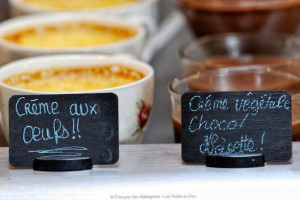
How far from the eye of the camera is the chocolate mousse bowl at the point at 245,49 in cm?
123

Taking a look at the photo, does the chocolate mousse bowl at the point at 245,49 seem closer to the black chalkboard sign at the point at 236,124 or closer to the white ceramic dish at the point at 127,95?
the white ceramic dish at the point at 127,95

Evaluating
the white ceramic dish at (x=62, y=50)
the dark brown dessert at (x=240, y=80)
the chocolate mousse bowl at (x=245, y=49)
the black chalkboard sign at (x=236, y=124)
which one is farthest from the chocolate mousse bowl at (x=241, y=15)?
the black chalkboard sign at (x=236, y=124)

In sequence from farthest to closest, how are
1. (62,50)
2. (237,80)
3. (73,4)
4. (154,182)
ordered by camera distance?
1. (73,4)
2. (62,50)
3. (237,80)
4. (154,182)

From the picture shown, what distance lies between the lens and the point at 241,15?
1.24 metres

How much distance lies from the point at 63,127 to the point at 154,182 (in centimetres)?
14

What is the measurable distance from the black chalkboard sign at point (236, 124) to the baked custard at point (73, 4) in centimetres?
84

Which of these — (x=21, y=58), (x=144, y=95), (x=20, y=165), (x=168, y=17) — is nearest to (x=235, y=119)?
(x=144, y=95)

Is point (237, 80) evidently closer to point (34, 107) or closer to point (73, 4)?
point (34, 107)

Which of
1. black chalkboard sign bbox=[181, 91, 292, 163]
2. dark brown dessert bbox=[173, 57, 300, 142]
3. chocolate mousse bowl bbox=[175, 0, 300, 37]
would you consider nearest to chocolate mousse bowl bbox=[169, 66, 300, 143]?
dark brown dessert bbox=[173, 57, 300, 142]

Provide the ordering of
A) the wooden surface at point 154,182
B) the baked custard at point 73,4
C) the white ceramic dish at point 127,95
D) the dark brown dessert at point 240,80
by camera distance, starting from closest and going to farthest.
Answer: the wooden surface at point 154,182 < the white ceramic dish at point 127,95 < the dark brown dessert at point 240,80 < the baked custard at point 73,4

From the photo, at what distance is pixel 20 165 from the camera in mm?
750

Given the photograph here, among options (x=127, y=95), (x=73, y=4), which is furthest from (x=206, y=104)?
(x=73, y=4)

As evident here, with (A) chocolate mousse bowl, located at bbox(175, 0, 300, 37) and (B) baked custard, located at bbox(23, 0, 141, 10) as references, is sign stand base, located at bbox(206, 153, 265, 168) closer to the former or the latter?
(A) chocolate mousse bowl, located at bbox(175, 0, 300, 37)

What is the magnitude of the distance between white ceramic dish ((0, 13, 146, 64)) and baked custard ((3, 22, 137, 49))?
0.04ft
